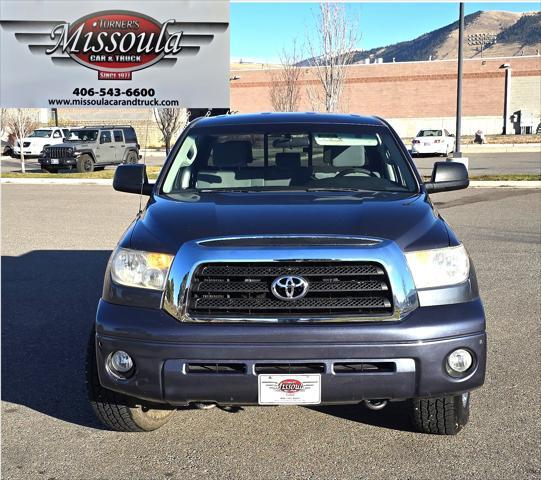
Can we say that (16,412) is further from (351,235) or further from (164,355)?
(351,235)

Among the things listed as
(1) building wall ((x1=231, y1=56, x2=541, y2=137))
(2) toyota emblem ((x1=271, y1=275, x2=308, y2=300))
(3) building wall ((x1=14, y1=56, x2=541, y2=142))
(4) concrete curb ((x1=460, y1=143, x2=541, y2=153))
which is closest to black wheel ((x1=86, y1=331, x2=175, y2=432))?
(2) toyota emblem ((x1=271, y1=275, x2=308, y2=300))

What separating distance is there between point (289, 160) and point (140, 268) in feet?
5.65

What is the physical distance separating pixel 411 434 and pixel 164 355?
61.2 inches

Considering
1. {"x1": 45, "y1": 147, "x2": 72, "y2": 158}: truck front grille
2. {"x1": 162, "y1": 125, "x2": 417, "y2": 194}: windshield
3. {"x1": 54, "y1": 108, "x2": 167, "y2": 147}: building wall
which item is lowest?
{"x1": 45, "y1": 147, "x2": 72, "y2": 158}: truck front grille

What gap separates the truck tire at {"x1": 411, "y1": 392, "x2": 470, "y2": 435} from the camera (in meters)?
3.59

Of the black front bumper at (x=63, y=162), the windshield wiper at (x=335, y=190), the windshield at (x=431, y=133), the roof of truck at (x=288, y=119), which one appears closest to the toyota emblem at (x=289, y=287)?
the windshield wiper at (x=335, y=190)

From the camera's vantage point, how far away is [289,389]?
10.4 ft

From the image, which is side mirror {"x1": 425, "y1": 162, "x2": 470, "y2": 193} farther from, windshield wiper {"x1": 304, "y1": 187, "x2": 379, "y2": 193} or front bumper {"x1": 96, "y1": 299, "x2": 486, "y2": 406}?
front bumper {"x1": 96, "y1": 299, "x2": 486, "y2": 406}

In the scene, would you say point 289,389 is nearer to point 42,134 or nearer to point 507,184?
point 507,184

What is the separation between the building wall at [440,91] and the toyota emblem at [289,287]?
58093mm

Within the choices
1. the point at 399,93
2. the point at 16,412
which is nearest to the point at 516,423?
the point at 16,412

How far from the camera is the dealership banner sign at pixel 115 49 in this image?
72.2 feet

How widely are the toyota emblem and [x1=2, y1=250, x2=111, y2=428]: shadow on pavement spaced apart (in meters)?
1.56

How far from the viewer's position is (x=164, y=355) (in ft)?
10.3
